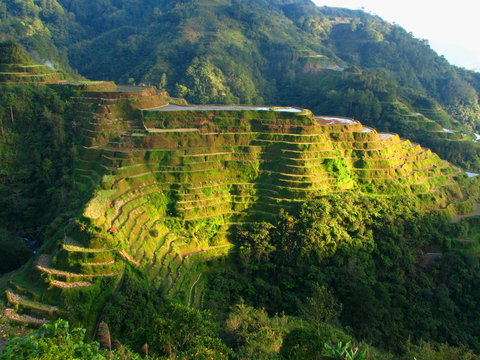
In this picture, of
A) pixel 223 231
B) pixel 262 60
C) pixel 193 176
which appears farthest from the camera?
pixel 262 60

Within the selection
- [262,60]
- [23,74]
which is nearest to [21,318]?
[23,74]

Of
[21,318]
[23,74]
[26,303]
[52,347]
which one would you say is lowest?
[21,318]

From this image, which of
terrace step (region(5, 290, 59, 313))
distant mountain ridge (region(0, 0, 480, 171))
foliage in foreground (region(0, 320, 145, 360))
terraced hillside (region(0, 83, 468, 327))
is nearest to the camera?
foliage in foreground (region(0, 320, 145, 360))

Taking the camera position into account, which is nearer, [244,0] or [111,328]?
[111,328]

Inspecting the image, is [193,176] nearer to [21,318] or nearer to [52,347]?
[21,318]

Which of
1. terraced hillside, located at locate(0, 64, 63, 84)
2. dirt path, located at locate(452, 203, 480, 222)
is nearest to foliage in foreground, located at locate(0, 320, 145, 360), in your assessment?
dirt path, located at locate(452, 203, 480, 222)

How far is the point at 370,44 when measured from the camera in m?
99.4

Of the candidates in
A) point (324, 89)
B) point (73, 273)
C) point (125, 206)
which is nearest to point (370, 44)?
point (324, 89)

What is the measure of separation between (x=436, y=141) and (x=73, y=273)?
48620mm

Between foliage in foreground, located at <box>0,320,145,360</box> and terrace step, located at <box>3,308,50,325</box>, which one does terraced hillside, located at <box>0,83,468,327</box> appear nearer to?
terrace step, located at <box>3,308,50,325</box>

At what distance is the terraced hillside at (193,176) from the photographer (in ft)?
81.6

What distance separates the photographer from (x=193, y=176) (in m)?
31.6

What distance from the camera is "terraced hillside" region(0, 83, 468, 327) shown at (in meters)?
24.9

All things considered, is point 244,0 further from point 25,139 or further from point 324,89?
point 25,139
